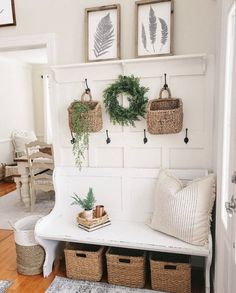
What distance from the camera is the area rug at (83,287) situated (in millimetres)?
2088

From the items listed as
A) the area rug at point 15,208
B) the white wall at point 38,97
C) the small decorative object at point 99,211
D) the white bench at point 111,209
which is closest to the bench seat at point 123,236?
the white bench at point 111,209

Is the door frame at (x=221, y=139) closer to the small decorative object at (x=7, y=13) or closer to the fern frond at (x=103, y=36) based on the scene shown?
the fern frond at (x=103, y=36)

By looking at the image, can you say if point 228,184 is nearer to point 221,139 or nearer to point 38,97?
point 221,139

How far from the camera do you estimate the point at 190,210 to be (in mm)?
1936

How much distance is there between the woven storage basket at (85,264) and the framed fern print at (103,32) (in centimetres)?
162

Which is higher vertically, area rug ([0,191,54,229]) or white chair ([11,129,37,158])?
white chair ([11,129,37,158])

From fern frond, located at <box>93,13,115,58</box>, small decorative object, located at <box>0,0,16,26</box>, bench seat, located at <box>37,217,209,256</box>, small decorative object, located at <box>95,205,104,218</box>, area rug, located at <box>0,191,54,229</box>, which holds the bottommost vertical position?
area rug, located at <box>0,191,54,229</box>

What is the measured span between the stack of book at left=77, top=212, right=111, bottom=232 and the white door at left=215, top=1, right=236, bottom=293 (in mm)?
902

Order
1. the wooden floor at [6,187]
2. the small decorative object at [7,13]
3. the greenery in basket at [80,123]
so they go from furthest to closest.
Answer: the wooden floor at [6,187] < the small decorative object at [7,13] < the greenery in basket at [80,123]

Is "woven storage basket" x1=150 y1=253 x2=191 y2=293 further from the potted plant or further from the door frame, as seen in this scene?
the potted plant

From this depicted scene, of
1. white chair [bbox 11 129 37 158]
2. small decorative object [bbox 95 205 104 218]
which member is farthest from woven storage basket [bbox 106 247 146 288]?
white chair [bbox 11 129 37 158]

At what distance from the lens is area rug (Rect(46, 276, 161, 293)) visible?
209 cm

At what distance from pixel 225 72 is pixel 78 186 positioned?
155 cm

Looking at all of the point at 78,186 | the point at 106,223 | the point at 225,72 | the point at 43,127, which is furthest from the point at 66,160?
the point at 43,127
